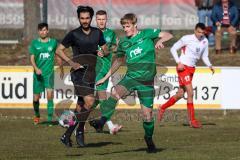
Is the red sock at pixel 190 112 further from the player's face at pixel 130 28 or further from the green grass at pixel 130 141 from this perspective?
the player's face at pixel 130 28

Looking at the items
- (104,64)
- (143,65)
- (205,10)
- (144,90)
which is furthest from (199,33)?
(205,10)

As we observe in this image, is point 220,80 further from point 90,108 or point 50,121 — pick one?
point 90,108

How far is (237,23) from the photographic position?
103ft

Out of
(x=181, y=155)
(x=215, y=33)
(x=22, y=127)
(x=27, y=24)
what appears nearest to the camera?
(x=181, y=155)

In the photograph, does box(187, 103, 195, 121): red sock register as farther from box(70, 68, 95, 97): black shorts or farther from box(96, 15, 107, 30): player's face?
box(70, 68, 95, 97): black shorts

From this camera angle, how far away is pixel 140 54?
1573 cm

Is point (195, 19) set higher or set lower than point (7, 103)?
higher

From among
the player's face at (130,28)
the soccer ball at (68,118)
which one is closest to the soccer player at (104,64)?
the soccer ball at (68,118)

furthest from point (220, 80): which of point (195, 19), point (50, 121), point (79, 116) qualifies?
point (79, 116)

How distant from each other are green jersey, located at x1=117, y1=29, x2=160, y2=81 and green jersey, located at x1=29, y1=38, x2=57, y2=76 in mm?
7046

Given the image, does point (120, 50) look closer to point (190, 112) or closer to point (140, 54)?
point (140, 54)

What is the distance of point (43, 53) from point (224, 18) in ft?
32.5

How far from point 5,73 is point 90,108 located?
9.71 m

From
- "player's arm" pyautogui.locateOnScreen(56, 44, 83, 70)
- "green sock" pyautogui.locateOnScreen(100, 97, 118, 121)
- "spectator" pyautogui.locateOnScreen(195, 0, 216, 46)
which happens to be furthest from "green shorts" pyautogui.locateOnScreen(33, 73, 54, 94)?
"spectator" pyautogui.locateOnScreen(195, 0, 216, 46)
